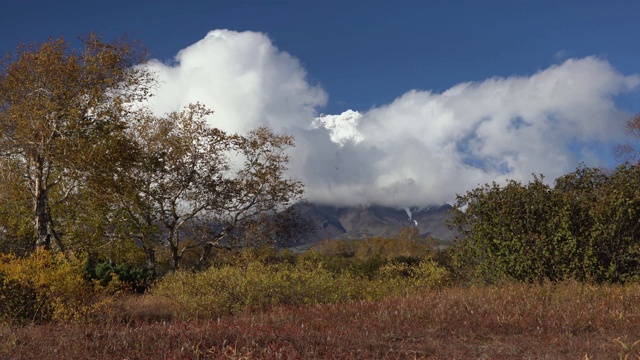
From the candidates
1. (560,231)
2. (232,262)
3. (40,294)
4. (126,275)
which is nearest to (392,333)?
(40,294)

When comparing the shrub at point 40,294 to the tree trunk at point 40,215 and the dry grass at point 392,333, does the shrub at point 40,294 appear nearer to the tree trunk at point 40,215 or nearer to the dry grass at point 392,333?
the dry grass at point 392,333

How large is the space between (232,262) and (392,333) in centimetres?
1397

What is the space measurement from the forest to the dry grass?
37mm

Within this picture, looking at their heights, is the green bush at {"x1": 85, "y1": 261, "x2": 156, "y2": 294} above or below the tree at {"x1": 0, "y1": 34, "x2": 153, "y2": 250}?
below

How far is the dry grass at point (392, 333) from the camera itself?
18.5ft

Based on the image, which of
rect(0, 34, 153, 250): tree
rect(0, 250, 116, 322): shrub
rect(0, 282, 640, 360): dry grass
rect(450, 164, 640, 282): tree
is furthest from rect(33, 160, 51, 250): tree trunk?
rect(450, 164, 640, 282): tree

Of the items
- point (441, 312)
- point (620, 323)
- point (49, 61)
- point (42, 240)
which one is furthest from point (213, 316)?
point (49, 61)

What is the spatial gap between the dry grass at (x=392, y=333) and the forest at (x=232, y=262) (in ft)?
0.12

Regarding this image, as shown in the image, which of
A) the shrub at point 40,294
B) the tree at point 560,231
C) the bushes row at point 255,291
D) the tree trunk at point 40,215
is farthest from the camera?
the tree trunk at point 40,215

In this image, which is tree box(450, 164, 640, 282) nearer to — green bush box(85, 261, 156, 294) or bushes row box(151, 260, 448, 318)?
bushes row box(151, 260, 448, 318)

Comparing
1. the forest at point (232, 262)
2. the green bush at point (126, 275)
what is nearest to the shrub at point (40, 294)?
the forest at point (232, 262)

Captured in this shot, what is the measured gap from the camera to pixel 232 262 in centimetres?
2025

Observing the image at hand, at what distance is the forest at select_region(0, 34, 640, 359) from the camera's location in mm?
6469

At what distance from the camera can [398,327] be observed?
7469mm
